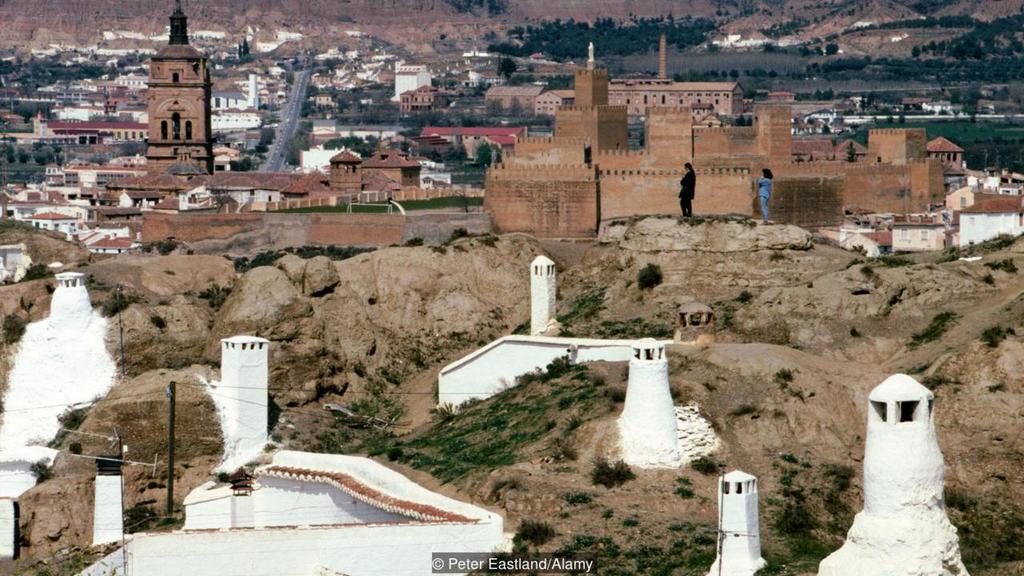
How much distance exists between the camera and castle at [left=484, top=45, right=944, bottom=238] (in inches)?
1722

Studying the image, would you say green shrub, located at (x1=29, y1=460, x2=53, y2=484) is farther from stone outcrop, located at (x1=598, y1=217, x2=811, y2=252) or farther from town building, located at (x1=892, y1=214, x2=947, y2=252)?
town building, located at (x1=892, y1=214, x2=947, y2=252)

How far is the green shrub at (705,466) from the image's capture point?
79.2 feet

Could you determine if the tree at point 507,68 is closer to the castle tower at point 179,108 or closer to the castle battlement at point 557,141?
the castle tower at point 179,108

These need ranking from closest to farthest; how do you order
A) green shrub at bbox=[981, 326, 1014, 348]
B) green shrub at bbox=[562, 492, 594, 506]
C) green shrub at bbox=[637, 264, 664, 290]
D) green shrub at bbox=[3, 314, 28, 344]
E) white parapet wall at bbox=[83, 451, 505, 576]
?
1. white parapet wall at bbox=[83, 451, 505, 576]
2. green shrub at bbox=[562, 492, 594, 506]
3. green shrub at bbox=[981, 326, 1014, 348]
4. green shrub at bbox=[637, 264, 664, 290]
5. green shrub at bbox=[3, 314, 28, 344]

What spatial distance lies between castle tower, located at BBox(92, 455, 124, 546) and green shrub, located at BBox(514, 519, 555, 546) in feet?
14.7

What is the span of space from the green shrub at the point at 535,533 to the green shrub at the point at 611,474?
134 centimetres

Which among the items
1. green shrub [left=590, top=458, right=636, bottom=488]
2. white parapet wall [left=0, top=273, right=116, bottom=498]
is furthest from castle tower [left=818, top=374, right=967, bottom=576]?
white parapet wall [left=0, top=273, right=116, bottom=498]

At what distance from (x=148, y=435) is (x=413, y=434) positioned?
10.5ft

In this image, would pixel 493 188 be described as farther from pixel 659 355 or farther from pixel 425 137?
pixel 425 137

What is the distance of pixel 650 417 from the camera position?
24.3 metres

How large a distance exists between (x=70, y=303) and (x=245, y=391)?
4293 mm

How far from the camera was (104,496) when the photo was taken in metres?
25.1

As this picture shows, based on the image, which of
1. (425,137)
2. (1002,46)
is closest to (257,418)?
(425,137)

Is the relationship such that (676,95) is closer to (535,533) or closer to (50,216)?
(50,216)
